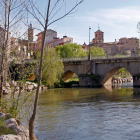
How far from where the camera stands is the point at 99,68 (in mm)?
43812

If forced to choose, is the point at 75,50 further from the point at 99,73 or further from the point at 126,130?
the point at 126,130

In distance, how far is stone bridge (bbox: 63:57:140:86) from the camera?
40.1m

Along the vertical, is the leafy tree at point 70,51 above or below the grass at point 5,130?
above

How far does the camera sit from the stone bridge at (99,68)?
40084 millimetres

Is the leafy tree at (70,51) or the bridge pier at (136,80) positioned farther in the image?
the leafy tree at (70,51)

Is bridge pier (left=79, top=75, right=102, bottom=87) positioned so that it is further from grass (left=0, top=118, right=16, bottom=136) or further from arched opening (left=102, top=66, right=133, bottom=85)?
grass (left=0, top=118, right=16, bottom=136)

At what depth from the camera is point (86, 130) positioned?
420 inches

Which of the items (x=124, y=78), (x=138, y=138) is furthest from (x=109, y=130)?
(x=124, y=78)

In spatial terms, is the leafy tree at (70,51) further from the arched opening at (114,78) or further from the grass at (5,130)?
the grass at (5,130)

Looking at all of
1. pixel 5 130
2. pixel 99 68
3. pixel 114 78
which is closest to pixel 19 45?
pixel 5 130

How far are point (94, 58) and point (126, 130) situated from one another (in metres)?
34.3

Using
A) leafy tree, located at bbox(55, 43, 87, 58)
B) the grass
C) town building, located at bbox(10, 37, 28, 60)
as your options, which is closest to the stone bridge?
leafy tree, located at bbox(55, 43, 87, 58)

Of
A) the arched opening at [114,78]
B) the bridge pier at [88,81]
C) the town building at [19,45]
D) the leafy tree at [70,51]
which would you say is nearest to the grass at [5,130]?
the town building at [19,45]

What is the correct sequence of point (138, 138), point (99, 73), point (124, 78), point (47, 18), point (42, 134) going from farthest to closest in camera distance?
point (124, 78)
point (99, 73)
point (42, 134)
point (138, 138)
point (47, 18)
